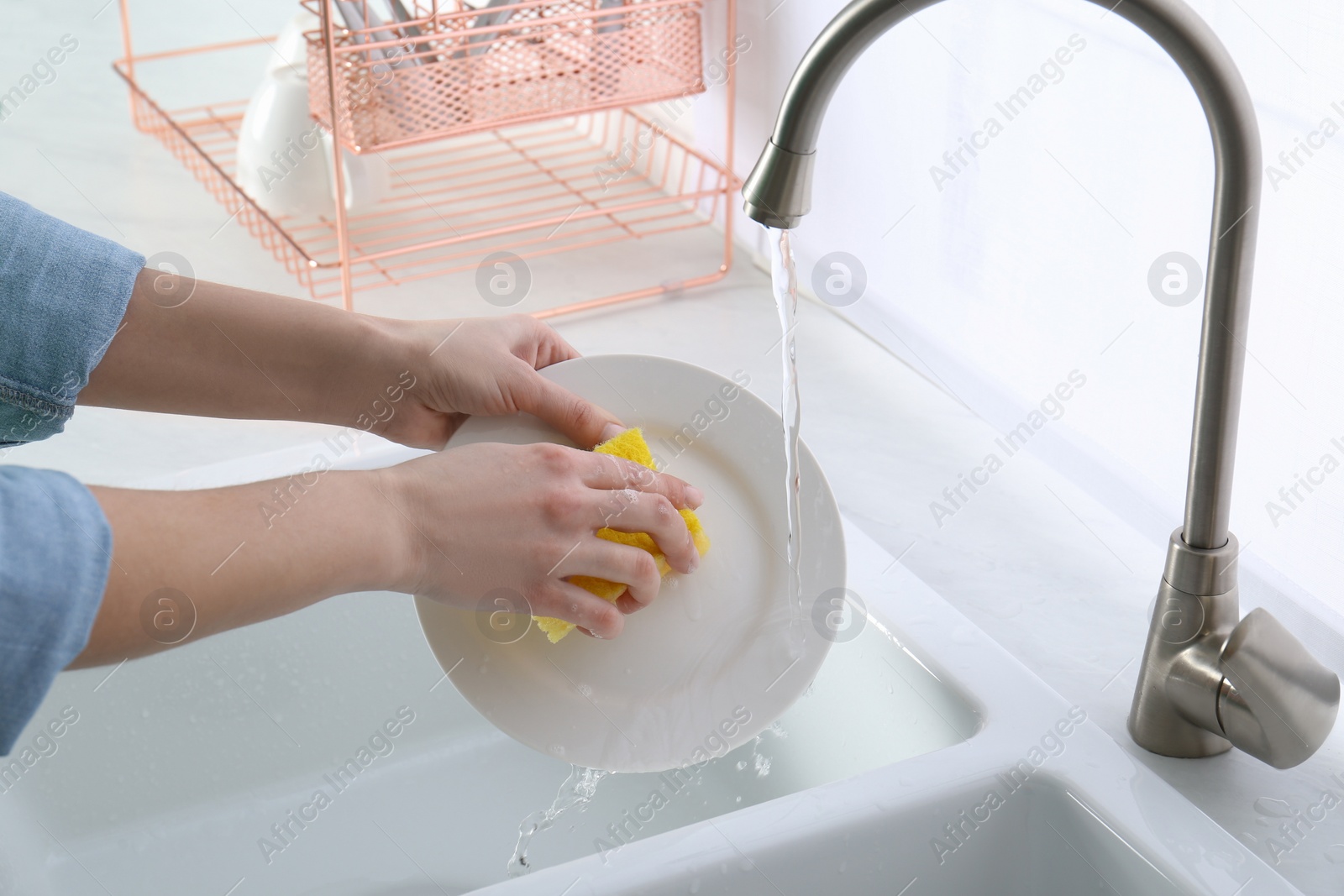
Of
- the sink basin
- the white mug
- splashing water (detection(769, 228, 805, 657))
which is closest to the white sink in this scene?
the sink basin

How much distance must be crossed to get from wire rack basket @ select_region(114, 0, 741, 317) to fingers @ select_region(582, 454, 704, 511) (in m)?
0.59

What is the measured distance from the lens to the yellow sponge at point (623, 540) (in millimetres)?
670

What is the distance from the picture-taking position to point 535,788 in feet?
3.12

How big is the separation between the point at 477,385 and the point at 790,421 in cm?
19

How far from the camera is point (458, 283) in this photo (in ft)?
4.44

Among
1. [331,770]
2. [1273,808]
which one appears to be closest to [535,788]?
[331,770]

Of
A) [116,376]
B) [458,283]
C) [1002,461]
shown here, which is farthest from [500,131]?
[116,376]

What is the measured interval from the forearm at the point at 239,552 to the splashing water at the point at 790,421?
0.21 meters

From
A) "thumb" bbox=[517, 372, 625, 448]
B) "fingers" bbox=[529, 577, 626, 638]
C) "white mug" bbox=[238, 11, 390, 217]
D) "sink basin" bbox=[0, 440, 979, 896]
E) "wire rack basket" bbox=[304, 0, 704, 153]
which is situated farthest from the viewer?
"white mug" bbox=[238, 11, 390, 217]

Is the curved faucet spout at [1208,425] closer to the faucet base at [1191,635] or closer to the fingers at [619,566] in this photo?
the faucet base at [1191,635]

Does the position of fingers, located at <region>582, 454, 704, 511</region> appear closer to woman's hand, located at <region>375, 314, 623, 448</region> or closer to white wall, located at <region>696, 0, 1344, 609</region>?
woman's hand, located at <region>375, 314, 623, 448</region>

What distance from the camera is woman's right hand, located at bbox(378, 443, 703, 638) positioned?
0.60m

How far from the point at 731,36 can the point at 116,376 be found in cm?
81

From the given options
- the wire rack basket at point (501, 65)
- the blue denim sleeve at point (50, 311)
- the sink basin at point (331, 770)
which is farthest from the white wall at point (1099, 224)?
the blue denim sleeve at point (50, 311)
